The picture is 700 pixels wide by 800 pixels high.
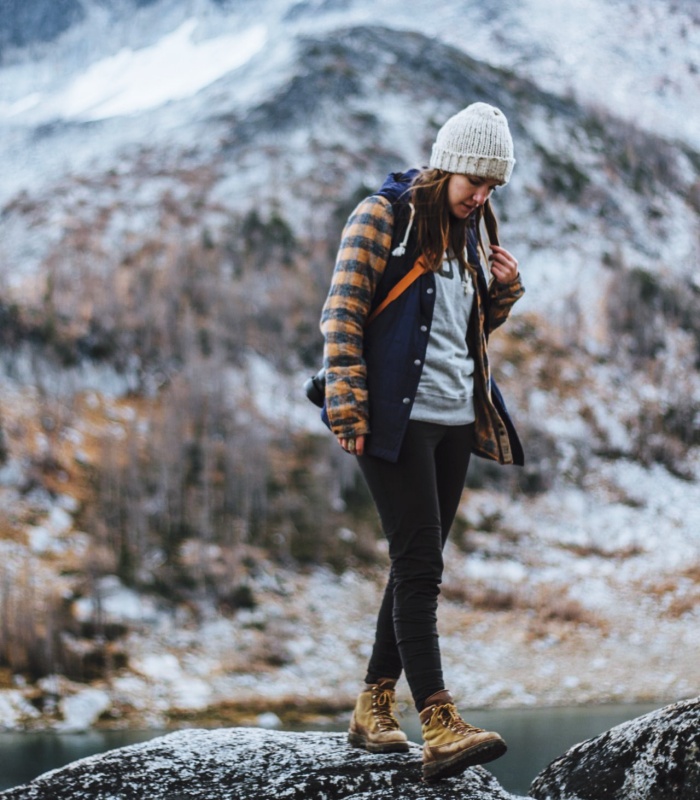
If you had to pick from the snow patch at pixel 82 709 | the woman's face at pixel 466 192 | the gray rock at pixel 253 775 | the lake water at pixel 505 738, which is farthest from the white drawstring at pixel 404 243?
the snow patch at pixel 82 709

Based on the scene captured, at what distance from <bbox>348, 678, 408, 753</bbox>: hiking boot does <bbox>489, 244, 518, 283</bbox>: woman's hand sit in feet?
5.32

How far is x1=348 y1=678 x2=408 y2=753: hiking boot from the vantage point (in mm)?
4031

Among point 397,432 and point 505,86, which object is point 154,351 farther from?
point 397,432

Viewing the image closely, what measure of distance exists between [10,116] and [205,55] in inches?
570

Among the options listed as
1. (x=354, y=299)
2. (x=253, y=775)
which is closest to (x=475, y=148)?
(x=354, y=299)

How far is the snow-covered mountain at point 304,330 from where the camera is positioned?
29891mm

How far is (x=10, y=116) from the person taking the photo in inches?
2286

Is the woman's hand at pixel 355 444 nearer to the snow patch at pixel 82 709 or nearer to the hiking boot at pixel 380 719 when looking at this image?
the hiking boot at pixel 380 719

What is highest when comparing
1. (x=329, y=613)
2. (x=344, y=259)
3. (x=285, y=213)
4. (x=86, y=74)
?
(x=86, y=74)

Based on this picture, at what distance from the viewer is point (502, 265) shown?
4086 mm

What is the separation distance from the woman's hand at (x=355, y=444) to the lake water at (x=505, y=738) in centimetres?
1246

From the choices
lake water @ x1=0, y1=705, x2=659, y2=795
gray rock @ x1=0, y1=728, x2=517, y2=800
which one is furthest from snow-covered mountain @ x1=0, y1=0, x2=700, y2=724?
gray rock @ x1=0, y1=728, x2=517, y2=800

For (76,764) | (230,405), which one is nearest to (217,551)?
(230,405)

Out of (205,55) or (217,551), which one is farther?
(205,55)
